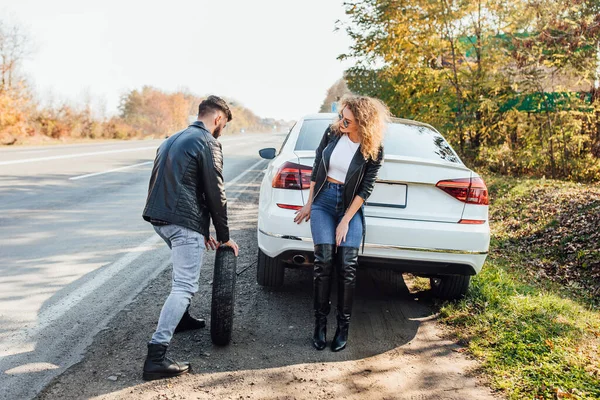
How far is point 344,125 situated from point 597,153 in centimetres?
1086

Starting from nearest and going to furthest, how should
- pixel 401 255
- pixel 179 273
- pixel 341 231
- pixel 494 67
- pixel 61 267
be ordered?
pixel 179 273
pixel 341 231
pixel 401 255
pixel 61 267
pixel 494 67

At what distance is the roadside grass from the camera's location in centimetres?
318

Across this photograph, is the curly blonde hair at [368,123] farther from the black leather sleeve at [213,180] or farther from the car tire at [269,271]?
the car tire at [269,271]

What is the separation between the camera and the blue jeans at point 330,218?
345 centimetres

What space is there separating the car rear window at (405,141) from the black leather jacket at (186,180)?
1415mm

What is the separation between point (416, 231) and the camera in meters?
3.78

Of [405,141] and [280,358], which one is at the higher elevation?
[405,141]

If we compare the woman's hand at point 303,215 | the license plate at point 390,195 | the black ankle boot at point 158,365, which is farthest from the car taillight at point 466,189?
the black ankle boot at point 158,365

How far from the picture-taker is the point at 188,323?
3633 mm

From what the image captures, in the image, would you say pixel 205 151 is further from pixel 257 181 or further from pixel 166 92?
pixel 166 92

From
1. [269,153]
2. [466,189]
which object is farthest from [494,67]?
[466,189]

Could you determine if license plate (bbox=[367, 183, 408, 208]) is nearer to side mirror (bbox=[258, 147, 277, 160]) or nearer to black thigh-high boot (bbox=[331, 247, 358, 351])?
black thigh-high boot (bbox=[331, 247, 358, 351])

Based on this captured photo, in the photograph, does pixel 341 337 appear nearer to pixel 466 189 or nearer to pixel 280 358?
pixel 280 358

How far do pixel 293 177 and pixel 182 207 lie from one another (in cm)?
115
